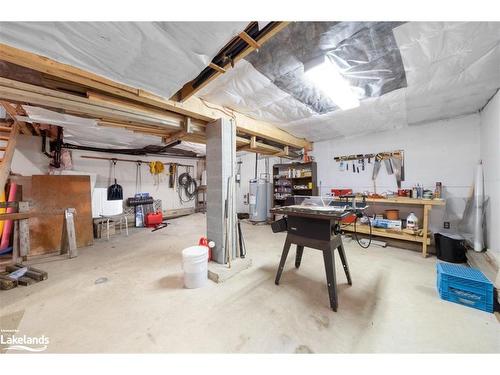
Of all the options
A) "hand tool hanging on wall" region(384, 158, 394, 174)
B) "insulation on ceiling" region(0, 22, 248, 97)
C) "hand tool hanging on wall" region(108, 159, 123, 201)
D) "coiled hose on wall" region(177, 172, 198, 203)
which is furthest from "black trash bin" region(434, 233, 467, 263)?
"hand tool hanging on wall" region(108, 159, 123, 201)

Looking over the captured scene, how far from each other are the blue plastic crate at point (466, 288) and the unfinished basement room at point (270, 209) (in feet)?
0.05

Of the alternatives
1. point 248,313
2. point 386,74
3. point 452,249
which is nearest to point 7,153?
point 248,313

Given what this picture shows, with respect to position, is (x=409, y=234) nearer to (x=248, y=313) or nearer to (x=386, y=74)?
(x=386, y=74)

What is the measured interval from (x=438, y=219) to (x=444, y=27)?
3631 mm

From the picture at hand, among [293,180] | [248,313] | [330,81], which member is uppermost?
[330,81]

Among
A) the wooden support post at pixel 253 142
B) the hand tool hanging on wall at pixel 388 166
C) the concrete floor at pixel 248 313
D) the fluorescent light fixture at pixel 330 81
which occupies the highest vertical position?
the fluorescent light fixture at pixel 330 81

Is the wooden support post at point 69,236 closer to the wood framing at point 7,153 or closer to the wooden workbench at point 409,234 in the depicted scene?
the wood framing at point 7,153

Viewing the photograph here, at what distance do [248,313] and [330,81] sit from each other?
8.89 feet

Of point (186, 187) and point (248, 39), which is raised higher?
point (248, 39)

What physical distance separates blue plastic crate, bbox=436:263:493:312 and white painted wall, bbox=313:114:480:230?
2286 mm

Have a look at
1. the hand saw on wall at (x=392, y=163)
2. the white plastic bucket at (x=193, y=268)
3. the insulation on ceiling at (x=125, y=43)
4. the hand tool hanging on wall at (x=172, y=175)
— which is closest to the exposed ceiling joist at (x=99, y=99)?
the insulation on ceiling at (x=125, y=43)

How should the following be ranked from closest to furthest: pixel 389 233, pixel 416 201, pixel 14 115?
pixel 14 115 < pixel 416 201 < pixel 389 233

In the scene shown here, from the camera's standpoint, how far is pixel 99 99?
206 centimetres

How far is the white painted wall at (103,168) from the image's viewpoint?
13.9 feet
